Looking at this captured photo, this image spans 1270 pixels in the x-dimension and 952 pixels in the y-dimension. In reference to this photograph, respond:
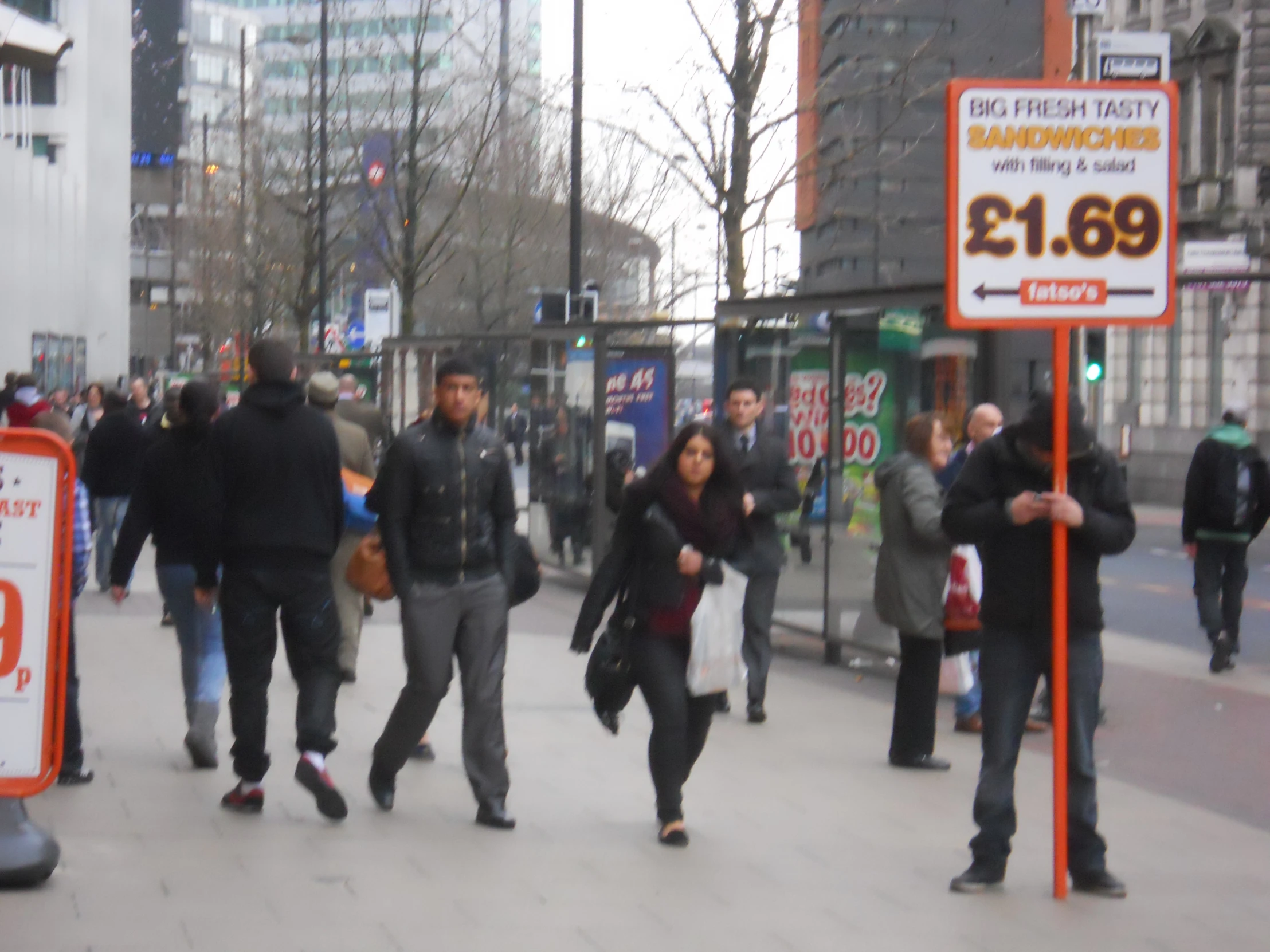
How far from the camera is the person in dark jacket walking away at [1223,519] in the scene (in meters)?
13.6

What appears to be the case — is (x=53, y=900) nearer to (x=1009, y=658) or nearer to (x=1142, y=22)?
(x=1009, y=658)

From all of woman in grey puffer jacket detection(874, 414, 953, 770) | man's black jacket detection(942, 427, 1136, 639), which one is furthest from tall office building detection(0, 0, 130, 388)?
man's black jacket detection(942, 427, 1136, 639)

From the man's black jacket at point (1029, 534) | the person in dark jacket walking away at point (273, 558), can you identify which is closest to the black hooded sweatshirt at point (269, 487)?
the person in dark jacket walking away at point (273, 558)

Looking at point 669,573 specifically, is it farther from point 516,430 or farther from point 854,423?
point 516,430

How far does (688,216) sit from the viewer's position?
28672mm

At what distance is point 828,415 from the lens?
1274 centimetres

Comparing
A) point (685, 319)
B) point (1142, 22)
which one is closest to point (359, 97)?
point (1142, 22)

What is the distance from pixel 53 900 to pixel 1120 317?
4.06 m

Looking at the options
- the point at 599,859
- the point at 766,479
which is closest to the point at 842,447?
the point at 766,479

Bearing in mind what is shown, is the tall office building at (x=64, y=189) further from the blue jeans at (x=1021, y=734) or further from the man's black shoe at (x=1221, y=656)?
the blue jeans at (x=1021, y=734)

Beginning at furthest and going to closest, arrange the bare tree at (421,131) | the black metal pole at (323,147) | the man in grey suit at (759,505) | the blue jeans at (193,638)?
the black metal pole at (323,147), the bare tree at (421,131), the man in grey suit at (759,505), the blue jeans at (193,638)

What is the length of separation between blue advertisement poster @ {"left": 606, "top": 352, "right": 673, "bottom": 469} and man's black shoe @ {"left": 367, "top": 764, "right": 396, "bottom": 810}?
831 centimetres

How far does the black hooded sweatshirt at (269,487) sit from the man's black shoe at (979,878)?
2.77 metres

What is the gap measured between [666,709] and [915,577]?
2.41m
